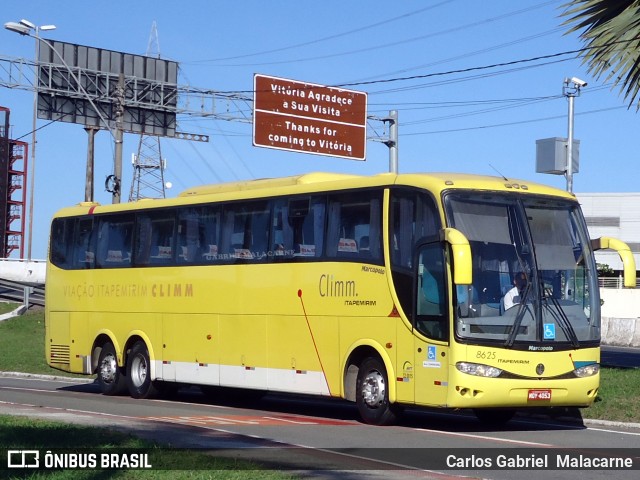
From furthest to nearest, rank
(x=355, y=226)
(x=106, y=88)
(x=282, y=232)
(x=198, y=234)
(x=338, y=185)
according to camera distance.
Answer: (x=106, y=88) → (x=198, y=234) → (x=282, y=232) → (x=338, y=185) → (x=355, y=226)

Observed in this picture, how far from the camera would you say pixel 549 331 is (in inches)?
610

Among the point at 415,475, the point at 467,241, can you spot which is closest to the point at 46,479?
the point at 415,475

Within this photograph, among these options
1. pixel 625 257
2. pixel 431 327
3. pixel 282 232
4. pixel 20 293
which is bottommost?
pixel 20 293

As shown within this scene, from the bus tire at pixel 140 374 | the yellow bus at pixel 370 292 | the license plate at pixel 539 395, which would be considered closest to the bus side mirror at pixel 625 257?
the yellow bus at pixel 370 292

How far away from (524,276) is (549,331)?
32.6 inches

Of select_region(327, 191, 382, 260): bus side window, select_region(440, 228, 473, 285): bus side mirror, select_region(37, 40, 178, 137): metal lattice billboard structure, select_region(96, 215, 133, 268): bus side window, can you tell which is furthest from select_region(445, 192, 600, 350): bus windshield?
select_region(37, 40, 178, 137): metal lattice billboard structure

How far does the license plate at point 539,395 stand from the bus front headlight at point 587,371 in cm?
59

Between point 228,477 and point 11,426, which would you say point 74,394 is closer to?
point 11,426

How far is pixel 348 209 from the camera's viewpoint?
17.5 metres

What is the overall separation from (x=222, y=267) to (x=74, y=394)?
5280 mm

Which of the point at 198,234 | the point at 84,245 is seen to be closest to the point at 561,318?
the point at 198,234

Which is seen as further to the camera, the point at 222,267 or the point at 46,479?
the point at 222,267

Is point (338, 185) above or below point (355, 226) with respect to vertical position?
above

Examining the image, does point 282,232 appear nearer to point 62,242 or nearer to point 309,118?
point 62,242
